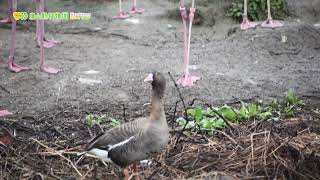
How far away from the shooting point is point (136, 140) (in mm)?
3510

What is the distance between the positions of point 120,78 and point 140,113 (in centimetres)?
108

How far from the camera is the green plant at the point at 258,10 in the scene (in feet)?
26.9

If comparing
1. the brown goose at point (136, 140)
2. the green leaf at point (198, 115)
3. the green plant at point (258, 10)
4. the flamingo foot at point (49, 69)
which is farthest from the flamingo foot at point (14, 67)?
the green plant at point (258, 10)

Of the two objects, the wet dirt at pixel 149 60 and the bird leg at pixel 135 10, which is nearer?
the wet dirt at pixel 149 60

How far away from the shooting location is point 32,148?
13.5 feet

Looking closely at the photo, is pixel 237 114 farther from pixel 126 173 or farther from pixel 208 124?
pixel 126 173

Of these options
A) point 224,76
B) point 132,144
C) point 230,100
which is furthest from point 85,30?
point 132,144

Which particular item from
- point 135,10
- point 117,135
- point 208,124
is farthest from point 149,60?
point 117,135

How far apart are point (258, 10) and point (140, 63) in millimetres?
2571

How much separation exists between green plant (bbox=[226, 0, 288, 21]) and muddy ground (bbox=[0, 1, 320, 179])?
6.6 inches

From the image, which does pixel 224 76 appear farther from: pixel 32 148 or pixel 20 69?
pixel 32 148

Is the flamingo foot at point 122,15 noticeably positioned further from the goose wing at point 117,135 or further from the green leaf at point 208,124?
the goose wing at point 117,135

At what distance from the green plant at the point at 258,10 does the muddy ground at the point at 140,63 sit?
0.55 feet

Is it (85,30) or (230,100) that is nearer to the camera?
(230,100)
